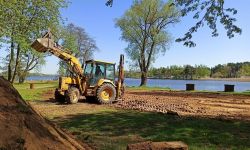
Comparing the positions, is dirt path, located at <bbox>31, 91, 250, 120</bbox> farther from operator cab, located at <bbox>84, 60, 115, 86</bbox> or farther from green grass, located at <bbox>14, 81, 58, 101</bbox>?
green grass, located at <bbox>14, 81, 58, 101</bbox>

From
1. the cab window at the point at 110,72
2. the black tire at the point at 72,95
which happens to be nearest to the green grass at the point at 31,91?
the black tire at the point at 72,95

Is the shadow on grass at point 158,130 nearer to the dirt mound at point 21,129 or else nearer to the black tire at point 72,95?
the dirt mound at point 21,129

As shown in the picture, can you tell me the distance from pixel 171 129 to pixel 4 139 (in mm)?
7945

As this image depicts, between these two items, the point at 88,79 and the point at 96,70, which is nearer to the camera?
the point at 88,79

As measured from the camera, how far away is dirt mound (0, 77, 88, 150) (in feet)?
19.1

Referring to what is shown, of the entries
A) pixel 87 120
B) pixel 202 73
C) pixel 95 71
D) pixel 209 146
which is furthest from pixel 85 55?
pixel 202 73

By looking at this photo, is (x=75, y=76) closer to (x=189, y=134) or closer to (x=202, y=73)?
(x=189, y=134)

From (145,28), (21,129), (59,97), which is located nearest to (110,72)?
(59,97)

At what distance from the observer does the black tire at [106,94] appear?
76.4ft

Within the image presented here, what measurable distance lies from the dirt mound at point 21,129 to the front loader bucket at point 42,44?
48.5 feet

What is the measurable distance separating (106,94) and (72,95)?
101 inches

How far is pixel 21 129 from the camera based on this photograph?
625 cm

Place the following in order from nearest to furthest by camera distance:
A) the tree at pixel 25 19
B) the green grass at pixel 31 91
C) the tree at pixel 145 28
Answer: the green grass at pixel 31 91 < the tree at pixel 25 19 < the tree at pixel 145 28

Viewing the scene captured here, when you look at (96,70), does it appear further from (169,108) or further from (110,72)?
(169,108)
